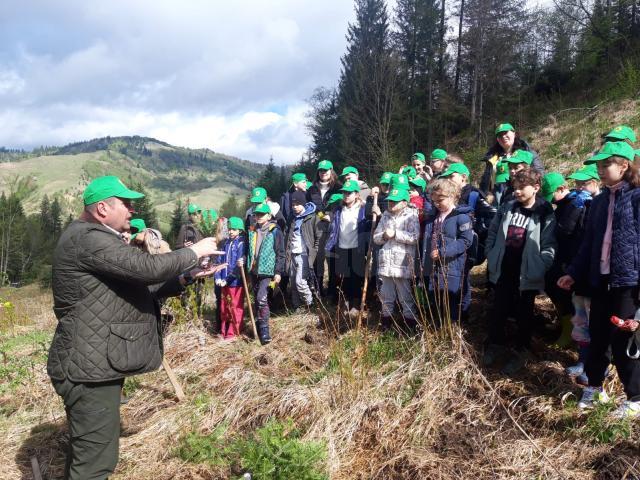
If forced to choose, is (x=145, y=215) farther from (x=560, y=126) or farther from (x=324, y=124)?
(x=560, y=126)

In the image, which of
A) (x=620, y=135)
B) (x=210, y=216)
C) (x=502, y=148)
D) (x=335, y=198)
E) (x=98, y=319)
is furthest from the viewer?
(x=210, y=216)

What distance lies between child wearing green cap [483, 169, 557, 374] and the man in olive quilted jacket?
2.52m

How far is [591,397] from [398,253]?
2.13 m

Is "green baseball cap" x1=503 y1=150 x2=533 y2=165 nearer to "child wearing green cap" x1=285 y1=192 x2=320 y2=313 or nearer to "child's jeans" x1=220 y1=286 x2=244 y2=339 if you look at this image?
"child wearing green cap" x1=285 y1=192 x2=320 y2=313

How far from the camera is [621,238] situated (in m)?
2.61

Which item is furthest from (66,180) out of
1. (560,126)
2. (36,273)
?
(560,126)

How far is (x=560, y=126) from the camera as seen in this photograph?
14.1 m

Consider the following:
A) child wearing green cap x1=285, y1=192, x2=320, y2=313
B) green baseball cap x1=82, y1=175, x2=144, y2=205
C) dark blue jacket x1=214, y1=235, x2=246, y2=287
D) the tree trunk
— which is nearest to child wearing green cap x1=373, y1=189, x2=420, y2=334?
child wearing green cap x1=285, y1=192, x2=320, y2=313

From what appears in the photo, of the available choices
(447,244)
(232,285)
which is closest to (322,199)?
(232,285)

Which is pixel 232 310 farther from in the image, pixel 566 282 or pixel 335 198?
pixel 566 282

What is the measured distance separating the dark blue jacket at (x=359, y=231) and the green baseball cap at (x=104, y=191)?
3234 millimetres

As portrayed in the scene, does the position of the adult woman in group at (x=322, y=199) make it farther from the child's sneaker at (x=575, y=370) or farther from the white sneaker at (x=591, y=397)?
the white sneaker at (x=591, y=397)

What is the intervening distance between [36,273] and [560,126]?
153 ft

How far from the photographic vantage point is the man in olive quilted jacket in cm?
238
